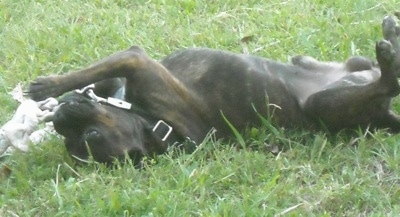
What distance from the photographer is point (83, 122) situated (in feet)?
16.8

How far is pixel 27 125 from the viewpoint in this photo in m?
5.55

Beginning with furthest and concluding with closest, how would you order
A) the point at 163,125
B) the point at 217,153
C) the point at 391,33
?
the point at 391,33 → the point at 163,125 → the point at 217,153

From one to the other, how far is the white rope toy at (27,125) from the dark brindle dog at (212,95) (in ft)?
0.57

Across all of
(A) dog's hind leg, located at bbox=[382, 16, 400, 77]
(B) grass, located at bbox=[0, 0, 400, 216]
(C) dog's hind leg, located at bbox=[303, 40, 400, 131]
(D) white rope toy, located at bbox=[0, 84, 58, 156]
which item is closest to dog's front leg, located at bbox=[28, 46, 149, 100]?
(D) white rope toy, located at bbox=[0, 84, 58, 156]

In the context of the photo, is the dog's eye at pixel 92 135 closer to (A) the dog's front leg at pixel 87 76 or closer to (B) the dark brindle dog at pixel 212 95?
(B) the dark brindle dog at pixel 212 95

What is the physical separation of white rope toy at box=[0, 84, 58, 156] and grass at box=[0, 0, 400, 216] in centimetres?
10

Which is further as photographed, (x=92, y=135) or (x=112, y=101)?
(x=112, y=101)

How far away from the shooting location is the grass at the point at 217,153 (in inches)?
186

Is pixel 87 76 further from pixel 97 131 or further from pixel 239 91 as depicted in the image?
pixel 239 91

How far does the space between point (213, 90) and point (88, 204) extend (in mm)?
1243

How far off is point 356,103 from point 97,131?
1.54 metres

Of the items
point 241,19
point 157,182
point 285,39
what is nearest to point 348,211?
point 157,182

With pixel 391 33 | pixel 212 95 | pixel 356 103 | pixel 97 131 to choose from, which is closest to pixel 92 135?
pixel 97 131

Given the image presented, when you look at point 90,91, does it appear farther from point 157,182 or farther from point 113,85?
point 157,182
